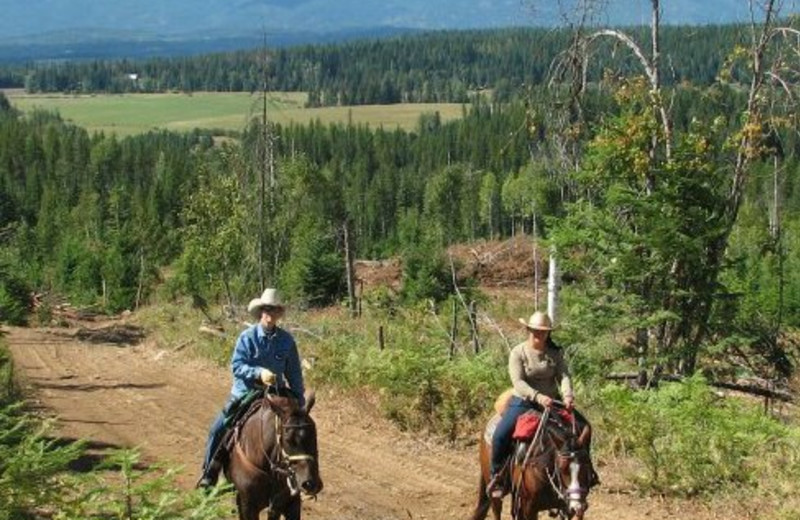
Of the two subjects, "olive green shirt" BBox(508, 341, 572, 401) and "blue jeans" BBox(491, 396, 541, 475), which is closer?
"olive green shirt" BBox(508, 341, 572, 401)

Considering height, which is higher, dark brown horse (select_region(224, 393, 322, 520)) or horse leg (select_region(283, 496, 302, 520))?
dark brown horse (select_region(224, 393, 322, 520))

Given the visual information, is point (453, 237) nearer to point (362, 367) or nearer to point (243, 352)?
point (362, 367)

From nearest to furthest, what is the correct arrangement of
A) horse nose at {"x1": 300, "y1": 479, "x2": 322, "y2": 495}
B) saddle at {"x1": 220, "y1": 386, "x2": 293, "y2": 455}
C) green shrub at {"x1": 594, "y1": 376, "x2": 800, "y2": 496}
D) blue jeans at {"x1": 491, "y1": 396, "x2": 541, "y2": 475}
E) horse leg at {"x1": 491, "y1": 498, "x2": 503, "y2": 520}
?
horse nose at {"x1": 300, "y1": 479, "x2": 322, "y2": 495} < saddle at {"x1": 220, "y1": 386, "x2": 293, "y2": 455} < blue jeans at {"x1": 491, "y1": 396, "x2": 541, "y2": 475} < horse leg at {"x1": 491, "y1": 498, "x2": 503, "y2": 520} < green shrub at {"x1": 594, "y1": 376, "x2": 800, "y2": 496}

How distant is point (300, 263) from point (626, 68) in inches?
1028

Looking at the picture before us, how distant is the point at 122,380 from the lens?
71.9 feet

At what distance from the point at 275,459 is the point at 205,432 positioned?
27.9ft

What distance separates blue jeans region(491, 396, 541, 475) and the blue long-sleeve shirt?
5.97ft

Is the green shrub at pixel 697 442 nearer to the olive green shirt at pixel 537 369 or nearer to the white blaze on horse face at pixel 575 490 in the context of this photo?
the olive green shirt at pixel 537 369

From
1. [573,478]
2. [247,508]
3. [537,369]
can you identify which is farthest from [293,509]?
[537,369]

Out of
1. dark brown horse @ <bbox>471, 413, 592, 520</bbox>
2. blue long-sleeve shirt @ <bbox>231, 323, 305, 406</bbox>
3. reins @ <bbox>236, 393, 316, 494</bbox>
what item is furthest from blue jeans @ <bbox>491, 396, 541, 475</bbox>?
reins @ <bbox>236, 393, 316, 494</bbox>

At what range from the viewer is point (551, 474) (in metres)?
8.66

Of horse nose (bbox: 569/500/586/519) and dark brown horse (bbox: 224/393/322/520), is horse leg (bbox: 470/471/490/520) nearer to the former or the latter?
horse nose (bbox: 569/500/586/519)

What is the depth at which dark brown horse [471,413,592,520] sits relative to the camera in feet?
27.3

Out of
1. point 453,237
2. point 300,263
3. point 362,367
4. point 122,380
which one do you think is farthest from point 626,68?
point 453,237
